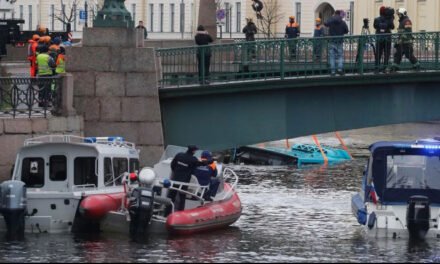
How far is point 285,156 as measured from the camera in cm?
6581

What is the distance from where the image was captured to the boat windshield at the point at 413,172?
126ft

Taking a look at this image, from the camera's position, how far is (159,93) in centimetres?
4391

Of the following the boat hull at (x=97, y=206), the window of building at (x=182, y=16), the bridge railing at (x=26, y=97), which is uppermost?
the window of building at (x=182, y=16)

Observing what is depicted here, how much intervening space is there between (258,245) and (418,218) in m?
3.14

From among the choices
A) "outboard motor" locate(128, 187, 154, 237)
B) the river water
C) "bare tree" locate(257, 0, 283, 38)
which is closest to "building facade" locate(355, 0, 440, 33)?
"bare tree" locate(257, 0, 283, 38)

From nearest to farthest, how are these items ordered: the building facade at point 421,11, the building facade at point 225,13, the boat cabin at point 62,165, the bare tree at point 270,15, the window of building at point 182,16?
the boat cabin at point 62,165
the building facade at point 421,11
the building facade at point 225,13
the bare tree at point 270,15
the window of building at point 182,16

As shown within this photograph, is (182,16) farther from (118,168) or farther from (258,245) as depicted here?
(258,245)

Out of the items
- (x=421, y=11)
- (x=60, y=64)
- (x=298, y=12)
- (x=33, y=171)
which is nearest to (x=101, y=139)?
(x=33, y=171)

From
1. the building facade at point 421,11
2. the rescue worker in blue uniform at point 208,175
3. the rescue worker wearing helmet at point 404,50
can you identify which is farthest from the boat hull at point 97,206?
the building facade at point 421,11

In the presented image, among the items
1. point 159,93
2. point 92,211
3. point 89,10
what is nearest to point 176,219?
point 92,211

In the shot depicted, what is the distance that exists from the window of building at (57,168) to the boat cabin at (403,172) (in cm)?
610

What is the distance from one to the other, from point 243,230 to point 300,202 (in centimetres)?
750

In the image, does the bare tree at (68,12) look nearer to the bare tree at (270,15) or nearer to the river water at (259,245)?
the bare tree at (270,15)

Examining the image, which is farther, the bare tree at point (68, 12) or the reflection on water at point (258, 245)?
the bare tree at point (68, 12)
